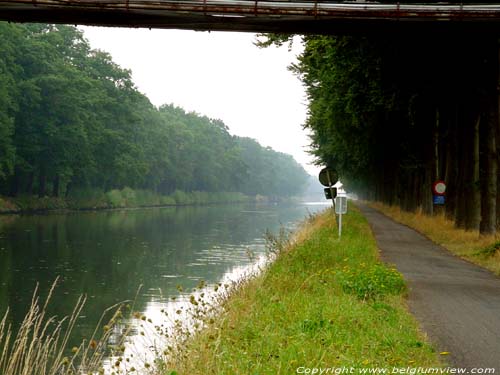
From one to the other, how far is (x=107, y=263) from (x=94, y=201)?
50133 millimetres

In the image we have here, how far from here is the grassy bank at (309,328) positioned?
729cm

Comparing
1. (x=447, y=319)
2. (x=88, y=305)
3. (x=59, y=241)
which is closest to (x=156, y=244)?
(x=59, y=241)

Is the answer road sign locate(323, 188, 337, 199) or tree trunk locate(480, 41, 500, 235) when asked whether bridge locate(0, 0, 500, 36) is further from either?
road sign locate(323, 188, 337, 199)

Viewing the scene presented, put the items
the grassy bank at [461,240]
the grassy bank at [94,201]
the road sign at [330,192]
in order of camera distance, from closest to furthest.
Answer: the grassy bank at [461,240]
the road sign at [330,192]
the grassy bank at [94,201]

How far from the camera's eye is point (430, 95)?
88.2 feet

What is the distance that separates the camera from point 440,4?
50.5ft

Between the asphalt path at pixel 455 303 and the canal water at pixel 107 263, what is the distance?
384 centimetres

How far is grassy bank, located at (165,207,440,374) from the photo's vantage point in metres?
7.29

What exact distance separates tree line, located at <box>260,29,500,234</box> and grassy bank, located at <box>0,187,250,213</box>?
3313cm

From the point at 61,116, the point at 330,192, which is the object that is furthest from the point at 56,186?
the point at 330,192

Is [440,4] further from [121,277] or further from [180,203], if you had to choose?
[180,203]

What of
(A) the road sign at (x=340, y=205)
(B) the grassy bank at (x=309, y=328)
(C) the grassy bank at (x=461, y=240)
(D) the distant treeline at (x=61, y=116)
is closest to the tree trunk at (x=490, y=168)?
(C) the grassy bank at (x=461, y=240)

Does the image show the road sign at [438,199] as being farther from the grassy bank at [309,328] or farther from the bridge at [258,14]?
the grassy bank at [309,328]

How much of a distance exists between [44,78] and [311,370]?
63.8 m
